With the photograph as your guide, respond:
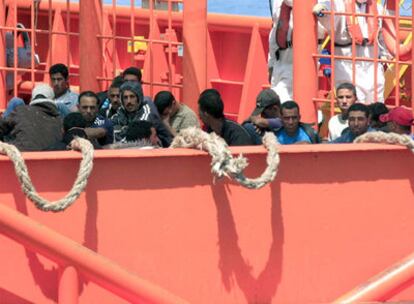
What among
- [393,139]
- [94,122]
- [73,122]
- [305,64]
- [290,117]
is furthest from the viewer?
[305,64]

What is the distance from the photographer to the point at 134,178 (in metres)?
7.00

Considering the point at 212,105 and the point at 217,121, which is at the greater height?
the point at 212,105

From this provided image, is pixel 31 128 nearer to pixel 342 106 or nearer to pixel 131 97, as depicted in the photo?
pixel 131 97

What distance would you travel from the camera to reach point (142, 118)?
9.83 m

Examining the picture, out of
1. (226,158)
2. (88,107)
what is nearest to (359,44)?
(88,107)

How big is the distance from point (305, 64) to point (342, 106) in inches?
20.7

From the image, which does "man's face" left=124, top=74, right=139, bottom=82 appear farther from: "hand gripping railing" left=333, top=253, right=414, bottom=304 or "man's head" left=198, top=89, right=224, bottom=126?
"hand gripping railing" left=333, top=253, right=414, bottom=304

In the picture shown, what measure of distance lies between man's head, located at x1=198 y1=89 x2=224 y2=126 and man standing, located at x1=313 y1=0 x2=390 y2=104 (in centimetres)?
187

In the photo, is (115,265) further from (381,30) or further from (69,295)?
(381,30)

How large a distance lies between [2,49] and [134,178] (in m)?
6.45

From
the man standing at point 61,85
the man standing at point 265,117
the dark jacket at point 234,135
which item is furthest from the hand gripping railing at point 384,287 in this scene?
the man standing at point 61,85

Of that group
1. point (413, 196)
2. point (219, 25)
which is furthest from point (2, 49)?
point (413, 196)

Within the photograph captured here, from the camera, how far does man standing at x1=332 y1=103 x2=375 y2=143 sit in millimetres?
9289

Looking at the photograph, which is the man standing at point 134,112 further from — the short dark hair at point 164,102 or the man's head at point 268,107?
the man's head at point 268,107
